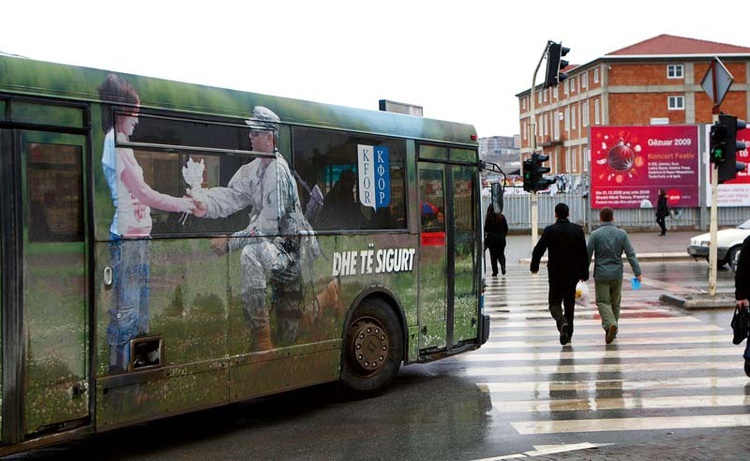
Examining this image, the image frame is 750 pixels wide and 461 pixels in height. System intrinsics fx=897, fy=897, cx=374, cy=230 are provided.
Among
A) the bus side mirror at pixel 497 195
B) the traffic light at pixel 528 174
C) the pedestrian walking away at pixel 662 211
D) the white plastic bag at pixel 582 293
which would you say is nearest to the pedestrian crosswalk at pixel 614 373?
the white plastic bag at pixel 582 293

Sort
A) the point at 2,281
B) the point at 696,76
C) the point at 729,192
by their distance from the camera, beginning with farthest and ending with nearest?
the point at 696,76
the point at 729,192
the point at 2,281

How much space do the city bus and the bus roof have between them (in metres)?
0.02

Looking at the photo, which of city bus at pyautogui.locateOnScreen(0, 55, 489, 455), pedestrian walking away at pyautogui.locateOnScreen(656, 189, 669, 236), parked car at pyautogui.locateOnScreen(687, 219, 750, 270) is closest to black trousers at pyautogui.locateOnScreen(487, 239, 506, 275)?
parked car at pyautogui.locateOnScreen(687, 219, 750, 270)

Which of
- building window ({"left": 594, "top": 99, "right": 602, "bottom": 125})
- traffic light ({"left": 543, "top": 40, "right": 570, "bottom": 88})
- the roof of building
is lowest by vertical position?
traffic light ({"left": 543, "top": 40, "right": 570, "bottom": 88})

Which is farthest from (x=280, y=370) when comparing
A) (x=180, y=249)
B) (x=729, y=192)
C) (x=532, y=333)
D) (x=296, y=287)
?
(x=729, y=192)

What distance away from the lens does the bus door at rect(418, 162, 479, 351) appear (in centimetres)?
994

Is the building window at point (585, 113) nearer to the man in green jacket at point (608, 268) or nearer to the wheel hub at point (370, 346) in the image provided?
the man in green jacket at point (608, 268)

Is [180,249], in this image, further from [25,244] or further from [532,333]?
[532,333]

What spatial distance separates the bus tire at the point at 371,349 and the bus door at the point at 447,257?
19.5 inches

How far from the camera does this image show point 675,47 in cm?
8450

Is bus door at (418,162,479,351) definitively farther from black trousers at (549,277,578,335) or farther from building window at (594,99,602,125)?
building window at (594,99,602,125)

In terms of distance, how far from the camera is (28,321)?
6.14m

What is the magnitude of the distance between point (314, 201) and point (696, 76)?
79.8m

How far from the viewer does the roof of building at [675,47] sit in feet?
272
